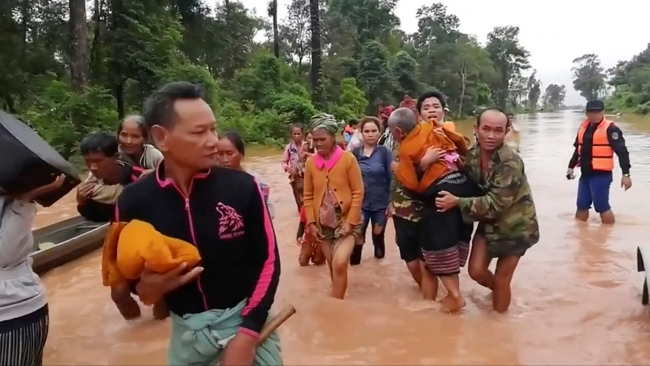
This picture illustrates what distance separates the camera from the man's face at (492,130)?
481cm

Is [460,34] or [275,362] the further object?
[460,34]

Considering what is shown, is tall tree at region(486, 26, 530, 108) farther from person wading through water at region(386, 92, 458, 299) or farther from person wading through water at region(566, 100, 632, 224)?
person wading through water at region(386, 92, 458, 299)

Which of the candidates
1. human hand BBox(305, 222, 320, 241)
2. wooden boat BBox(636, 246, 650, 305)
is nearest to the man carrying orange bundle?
human hand BBox(305, 222, 320, 241)

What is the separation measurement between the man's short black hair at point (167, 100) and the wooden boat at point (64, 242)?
4.81 m

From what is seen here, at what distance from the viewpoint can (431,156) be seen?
4973 mm

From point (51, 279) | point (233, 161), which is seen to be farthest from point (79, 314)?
point (233, 161)

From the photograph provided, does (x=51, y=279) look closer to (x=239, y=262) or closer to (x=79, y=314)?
(x=79, y=314)

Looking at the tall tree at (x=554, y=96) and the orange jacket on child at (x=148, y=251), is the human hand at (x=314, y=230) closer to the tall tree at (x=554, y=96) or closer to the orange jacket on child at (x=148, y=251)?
the orange jacket on child at (x=148, y=251)

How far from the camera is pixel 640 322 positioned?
5.37 meters

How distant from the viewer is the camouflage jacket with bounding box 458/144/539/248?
4758mm

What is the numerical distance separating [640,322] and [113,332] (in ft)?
14.1

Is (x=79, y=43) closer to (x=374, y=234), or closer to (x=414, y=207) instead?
(x=374, y=234)

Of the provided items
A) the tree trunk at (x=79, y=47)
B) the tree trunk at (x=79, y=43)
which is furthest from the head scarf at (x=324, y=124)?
the tree trunk at (x=79, y=43)

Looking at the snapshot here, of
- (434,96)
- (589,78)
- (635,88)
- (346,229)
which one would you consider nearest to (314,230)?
(346,229)
